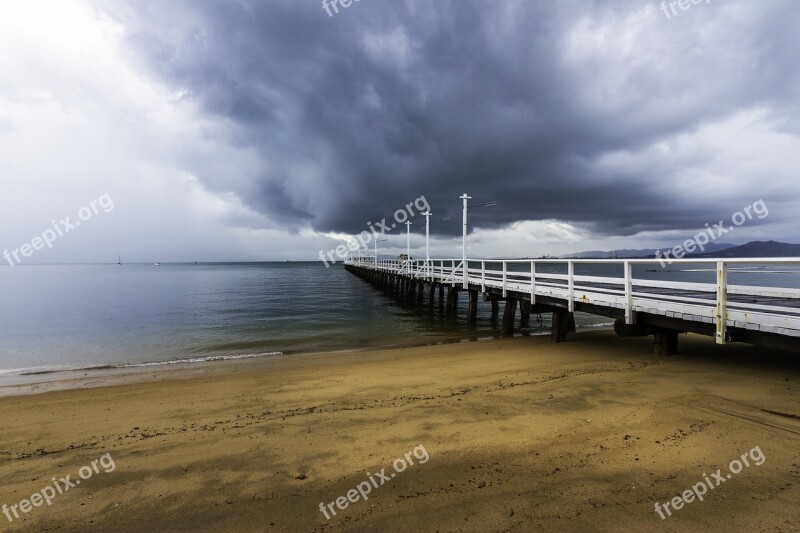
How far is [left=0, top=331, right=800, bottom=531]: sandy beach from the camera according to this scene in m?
3.02

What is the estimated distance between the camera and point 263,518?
3.08 metres

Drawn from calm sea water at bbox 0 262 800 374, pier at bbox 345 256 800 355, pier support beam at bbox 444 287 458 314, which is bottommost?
calm sea water at bbox 0 262 800 374

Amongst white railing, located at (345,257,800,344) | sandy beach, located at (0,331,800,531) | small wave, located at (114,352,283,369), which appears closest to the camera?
sandy beach, located at (0,331,800,531)

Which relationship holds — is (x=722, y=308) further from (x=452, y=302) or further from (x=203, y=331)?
(x=203, y=331)

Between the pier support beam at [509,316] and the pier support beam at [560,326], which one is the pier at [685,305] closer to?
the pier support beam at [560,326]

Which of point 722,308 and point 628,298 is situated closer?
point 722,308

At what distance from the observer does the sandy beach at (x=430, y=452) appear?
9.89 feet

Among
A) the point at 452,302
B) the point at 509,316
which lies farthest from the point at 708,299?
the point at 452,302

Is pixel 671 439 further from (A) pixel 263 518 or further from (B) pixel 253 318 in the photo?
(B) pixel 253 318

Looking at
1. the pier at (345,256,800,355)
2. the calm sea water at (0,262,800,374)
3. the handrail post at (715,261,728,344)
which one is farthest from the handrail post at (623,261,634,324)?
the calm sea water at (0,262,800,374)

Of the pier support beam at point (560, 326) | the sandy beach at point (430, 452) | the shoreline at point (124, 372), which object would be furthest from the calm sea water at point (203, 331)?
the sandy beach at point (430, 452)

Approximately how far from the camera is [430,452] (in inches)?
159

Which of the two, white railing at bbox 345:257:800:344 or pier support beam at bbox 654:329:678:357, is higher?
white railing at bbox 345:257:800:344

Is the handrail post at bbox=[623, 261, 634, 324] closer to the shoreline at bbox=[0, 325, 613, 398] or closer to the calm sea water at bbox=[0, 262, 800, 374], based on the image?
the shoreline at bbox=[0, 325, 613, 398]
